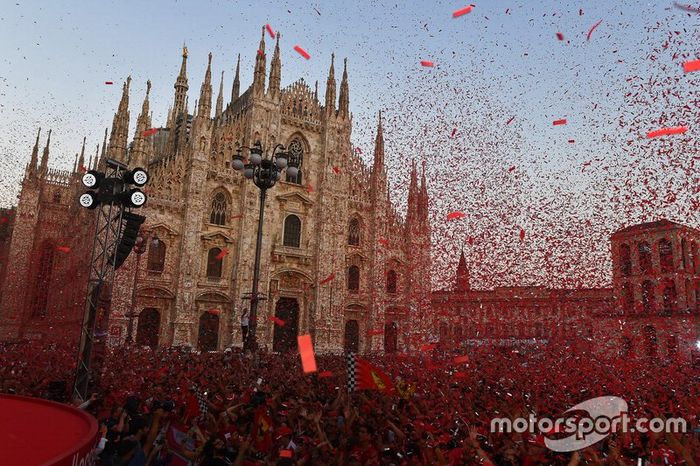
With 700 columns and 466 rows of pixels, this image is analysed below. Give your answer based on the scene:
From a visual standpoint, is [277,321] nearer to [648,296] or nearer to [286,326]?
[286,326]

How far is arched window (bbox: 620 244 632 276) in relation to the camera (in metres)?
41.5

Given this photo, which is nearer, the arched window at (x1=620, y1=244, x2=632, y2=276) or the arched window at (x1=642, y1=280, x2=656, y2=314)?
the arched window at (x1=642, y1=280, x2=656, y2=314)

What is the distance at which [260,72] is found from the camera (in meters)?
33.6

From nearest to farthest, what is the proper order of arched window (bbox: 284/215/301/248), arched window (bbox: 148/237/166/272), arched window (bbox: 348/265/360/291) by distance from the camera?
1. arched window (bbox: 148/237/166/272)
2. arched window (bbox: 284/215/301/248)
3. arched window (bbox: 348/265/360/291)

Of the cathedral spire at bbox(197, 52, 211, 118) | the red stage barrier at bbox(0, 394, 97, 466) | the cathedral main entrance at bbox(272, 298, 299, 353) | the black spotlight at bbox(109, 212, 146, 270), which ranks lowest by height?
the red stage barrier at bbox(0, 394, 97, 466)

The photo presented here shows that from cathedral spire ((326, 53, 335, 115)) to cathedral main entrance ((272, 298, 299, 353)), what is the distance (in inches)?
533

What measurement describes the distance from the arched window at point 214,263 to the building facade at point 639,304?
55.6 feet

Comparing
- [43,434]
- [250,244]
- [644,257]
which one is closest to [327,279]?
[250,244]

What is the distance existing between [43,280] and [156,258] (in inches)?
715

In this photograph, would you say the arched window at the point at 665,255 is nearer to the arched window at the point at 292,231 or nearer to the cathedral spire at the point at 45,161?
the arched window at the point at 292,231

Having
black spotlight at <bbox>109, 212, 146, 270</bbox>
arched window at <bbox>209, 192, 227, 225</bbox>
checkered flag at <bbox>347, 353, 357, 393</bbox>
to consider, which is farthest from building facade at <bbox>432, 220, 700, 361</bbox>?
black spotlight at <bbox>109, 212, 146, 270</bbox>

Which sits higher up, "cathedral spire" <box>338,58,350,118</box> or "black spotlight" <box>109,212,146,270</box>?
"cathedral spire" <box>338,58,350,118</box>

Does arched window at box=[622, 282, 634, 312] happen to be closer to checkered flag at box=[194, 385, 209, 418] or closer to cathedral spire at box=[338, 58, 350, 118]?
cathedral spire at box=[338, 58, 350, 118]

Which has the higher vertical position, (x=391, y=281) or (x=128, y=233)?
(x=391, y=281)
